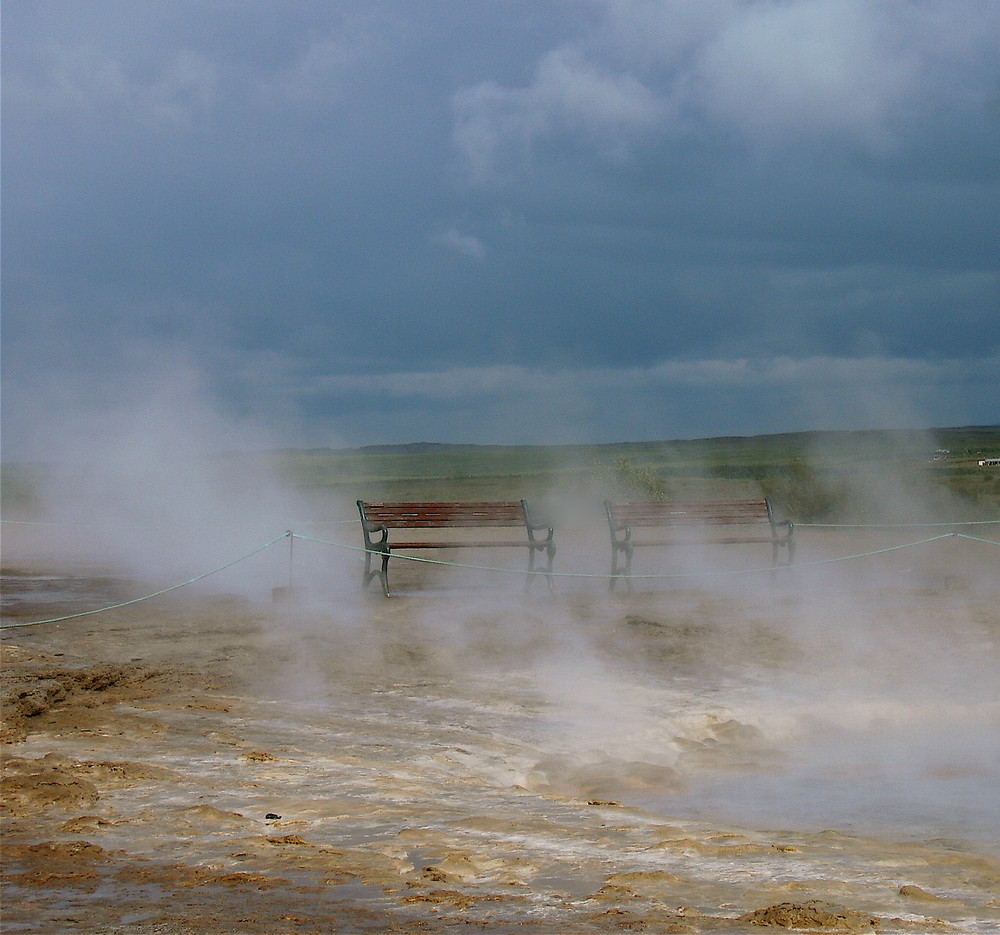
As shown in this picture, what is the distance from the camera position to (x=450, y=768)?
6078 mm

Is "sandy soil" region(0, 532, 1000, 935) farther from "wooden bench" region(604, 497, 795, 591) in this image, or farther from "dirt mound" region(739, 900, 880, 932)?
"wooden bench" region(604, 497, 795, 591)

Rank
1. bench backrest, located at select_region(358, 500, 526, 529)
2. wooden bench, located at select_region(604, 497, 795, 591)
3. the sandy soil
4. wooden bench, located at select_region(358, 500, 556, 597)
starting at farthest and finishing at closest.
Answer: wooden bench, located at select_region(604, 497, 795, 591), bench backrest, located at select_region(358, 500, 526, 529), wooden bench, located at select_region(358, 500, 556, 597), the sandy soil

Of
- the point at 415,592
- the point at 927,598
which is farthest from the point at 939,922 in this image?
the point at 415,592

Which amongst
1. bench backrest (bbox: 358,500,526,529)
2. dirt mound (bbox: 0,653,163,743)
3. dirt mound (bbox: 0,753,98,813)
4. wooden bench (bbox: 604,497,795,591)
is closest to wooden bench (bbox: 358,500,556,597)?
bench backrest (bbox: 358,500,526,529)

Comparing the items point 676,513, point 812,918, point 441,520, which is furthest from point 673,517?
point 812,918

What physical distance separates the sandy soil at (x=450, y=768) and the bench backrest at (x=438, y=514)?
796 millimetres

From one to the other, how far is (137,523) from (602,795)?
19.8 meters

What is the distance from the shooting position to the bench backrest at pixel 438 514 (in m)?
11.7

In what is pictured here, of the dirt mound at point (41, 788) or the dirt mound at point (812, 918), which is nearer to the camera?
the dirt mound at point (812, 918)

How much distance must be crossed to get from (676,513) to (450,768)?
22.1 feet

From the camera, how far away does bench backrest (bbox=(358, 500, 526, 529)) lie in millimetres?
11742

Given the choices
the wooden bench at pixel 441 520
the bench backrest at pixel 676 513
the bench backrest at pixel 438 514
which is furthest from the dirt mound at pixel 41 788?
the bench backrest at pixel 676 513

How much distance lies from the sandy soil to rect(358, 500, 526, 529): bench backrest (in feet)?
2.61

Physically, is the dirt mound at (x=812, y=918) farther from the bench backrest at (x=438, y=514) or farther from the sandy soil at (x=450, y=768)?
the bench backrest at (x=438, y=514)
